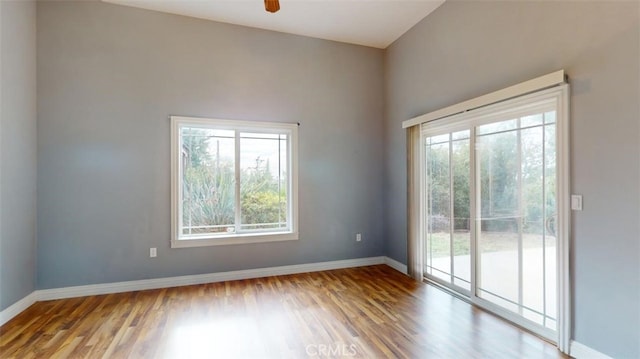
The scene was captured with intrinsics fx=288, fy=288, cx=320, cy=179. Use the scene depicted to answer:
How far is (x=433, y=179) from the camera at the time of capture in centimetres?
373

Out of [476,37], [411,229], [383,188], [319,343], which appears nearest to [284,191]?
[383,188]

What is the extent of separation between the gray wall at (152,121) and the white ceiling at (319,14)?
15 centimetres

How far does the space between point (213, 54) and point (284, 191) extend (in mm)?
2077

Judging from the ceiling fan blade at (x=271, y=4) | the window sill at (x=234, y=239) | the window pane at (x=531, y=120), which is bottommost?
the window sill at (x=234, y=239)

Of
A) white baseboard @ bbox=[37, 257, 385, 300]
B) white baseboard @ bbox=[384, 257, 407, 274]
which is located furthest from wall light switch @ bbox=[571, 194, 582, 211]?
white baseboard @ bbox=[37, 257, 385, 300]

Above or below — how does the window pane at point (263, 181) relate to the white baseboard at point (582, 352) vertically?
above

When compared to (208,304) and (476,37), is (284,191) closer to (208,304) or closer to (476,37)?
(208,304)

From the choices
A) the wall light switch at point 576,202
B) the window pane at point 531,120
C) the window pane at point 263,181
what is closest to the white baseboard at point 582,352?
the wall light switch at point 576,202

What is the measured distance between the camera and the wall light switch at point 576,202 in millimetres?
2119

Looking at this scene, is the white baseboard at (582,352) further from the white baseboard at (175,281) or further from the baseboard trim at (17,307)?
the baseboard trim at (17,307)

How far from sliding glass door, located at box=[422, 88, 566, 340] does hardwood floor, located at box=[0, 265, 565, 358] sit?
0.27 meters

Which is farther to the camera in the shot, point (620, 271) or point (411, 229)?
point (411, 229)

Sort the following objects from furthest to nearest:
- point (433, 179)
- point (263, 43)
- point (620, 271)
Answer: point (263, 43), point (433, 179), point (620, 271)

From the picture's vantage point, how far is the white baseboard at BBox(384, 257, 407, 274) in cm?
414
